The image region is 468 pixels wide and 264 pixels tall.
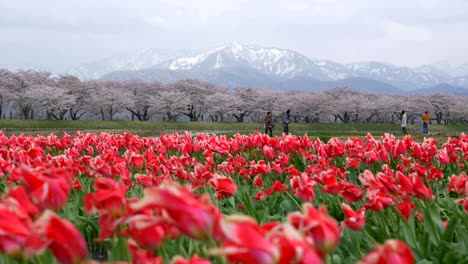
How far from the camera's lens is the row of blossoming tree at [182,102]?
204 feet

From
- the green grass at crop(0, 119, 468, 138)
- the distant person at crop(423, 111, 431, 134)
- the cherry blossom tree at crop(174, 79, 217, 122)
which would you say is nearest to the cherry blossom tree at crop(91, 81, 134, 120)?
the cherry blossom tree at crop(174, 79, 217, 122)

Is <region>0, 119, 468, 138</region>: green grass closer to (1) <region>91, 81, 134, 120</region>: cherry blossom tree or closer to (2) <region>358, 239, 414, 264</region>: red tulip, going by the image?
(1) <region>91, 81, 134, 120</region>: cherry blossom tree

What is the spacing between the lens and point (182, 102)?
230ft

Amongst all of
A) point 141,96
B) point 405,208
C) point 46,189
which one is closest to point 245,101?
point 141,96

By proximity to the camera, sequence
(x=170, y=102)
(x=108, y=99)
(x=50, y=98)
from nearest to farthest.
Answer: (x=50, y=98)
(x=108, y=99)
(x=170, y=102)

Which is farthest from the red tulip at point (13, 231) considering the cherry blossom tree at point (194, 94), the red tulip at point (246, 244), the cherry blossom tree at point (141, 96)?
the cherry blossom tree at point (194, 94)

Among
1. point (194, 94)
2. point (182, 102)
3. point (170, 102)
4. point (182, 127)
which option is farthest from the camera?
point (194, 94)

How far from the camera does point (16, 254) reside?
151 centimetres

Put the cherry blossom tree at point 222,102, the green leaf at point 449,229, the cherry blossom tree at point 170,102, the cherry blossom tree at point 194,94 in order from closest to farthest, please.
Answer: the green leaf at point 449,229 → the cherry blossom tree at point 170,102 → the cherry blossom tree at point 222,102 → the cherry blossom tree at point 194,94

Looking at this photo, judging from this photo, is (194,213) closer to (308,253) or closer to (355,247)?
(308,253)

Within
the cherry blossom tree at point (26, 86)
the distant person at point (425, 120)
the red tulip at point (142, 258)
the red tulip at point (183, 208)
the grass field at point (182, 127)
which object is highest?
the cherry blossom tree at point (26, 86)

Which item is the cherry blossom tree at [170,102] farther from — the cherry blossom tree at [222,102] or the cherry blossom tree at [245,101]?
the cherry blossom tree at [245,101]

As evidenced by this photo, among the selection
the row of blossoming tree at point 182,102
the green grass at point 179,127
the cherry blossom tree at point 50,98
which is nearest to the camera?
the green grass at point 179,127

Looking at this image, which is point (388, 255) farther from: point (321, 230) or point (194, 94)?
point (194, 94)
